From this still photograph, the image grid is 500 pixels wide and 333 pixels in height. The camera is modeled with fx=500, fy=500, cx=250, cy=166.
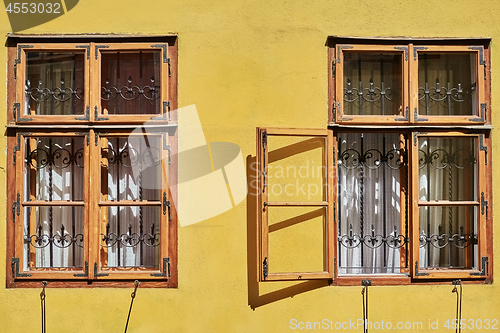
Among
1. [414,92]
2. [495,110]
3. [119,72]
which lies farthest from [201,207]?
[495,110]

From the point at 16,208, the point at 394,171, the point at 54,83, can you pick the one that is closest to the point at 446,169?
the point at 394,171

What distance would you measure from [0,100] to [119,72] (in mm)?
959

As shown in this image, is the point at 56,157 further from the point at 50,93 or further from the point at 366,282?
the point at 366,282

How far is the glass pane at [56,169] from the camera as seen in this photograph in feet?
13.3

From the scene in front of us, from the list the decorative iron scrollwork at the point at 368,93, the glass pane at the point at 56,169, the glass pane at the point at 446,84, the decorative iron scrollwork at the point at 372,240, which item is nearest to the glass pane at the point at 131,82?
the glass pane at the point at 56,169

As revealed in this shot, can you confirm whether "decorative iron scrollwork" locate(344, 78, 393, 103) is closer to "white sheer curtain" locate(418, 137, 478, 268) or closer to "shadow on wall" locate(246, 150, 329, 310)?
"white sheer curtain" locate(418, 137, 478, 268)

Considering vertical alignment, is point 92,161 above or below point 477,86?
below

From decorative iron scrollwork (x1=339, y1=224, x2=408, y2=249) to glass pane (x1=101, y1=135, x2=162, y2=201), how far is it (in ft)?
5.15

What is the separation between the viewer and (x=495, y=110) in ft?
13.3

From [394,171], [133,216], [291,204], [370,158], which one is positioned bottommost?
[133,216]

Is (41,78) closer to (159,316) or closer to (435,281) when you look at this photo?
(159,316)

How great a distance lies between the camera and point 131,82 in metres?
4.10

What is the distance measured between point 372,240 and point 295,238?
64 cm

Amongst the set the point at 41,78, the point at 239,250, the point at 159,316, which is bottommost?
the point at 159,316
